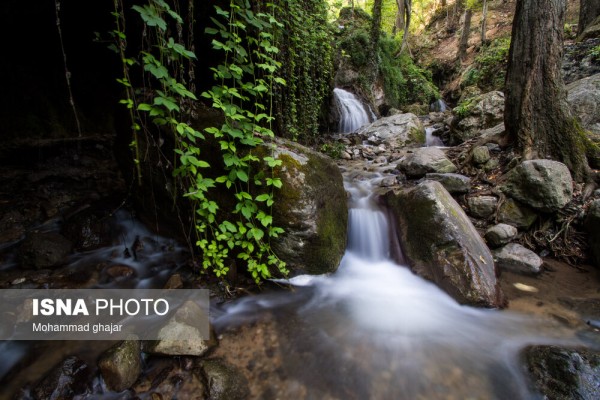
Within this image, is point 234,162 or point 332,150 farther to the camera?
point 332,150

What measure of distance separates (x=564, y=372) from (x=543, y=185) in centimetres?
264

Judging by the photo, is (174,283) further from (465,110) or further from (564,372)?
(465,110)

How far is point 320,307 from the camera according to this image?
3416 millimetres

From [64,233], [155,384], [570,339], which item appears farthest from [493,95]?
[64,233]

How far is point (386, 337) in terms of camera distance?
3.01 metres

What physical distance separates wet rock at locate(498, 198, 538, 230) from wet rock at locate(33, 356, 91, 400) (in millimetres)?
5308

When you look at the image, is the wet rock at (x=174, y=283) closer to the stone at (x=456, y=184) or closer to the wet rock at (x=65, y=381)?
the wet rock at (x=65, y=381)

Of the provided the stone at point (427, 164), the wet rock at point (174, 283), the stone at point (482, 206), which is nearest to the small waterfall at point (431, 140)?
the stone at point (427, 164)

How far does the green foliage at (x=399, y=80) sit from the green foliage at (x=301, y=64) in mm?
6581

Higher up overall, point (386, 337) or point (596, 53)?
point (596, 53)

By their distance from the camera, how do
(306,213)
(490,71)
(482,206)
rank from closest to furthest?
(306,213), (482,206), (490,71)

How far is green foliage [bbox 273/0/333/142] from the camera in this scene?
4.89 meters

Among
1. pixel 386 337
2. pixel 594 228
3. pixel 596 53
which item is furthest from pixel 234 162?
pixel 596 53

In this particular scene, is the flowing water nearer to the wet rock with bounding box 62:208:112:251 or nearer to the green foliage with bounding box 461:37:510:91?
the wet rock with bounding box 62:208:112:251
